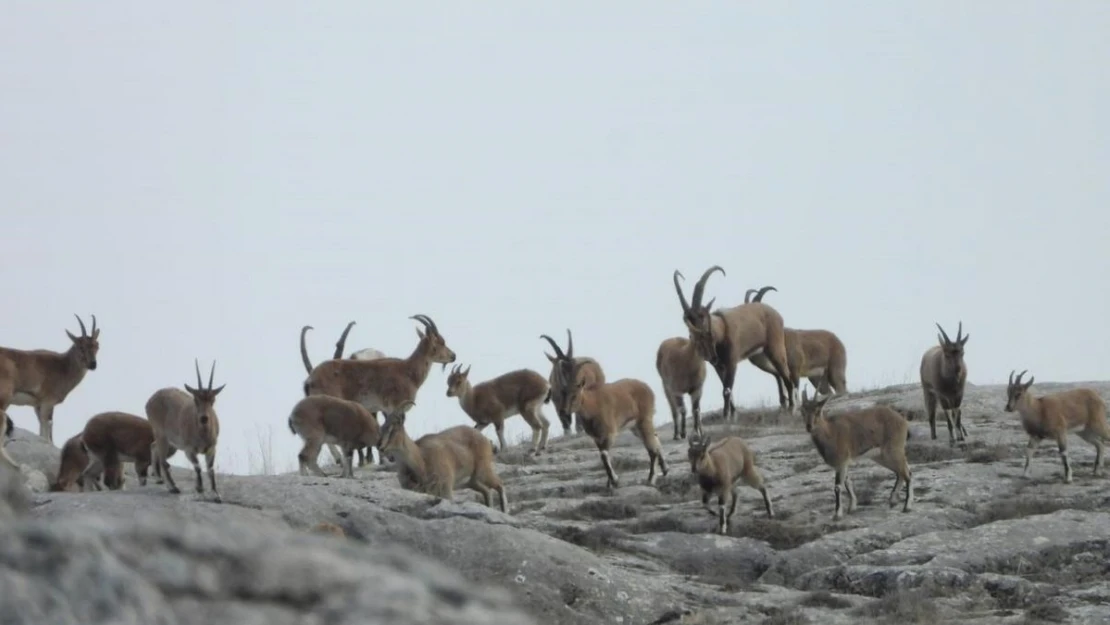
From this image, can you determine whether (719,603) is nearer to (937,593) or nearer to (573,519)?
(937,593)

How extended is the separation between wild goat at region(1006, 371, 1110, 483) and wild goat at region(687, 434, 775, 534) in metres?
3.76

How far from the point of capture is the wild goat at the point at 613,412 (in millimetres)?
21344

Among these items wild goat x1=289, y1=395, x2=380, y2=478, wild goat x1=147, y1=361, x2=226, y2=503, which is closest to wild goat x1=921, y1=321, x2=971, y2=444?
wild goat x1=289, y1=395, x2=380, y2=478

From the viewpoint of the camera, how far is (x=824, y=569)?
636 inches

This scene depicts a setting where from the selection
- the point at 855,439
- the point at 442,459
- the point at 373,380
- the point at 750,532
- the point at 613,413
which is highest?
the point at 373,380

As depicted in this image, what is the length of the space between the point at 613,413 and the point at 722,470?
3676mm

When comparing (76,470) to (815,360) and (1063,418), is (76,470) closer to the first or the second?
(1063,418)

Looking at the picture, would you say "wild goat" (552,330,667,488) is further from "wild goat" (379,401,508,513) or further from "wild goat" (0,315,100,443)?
"wild goat" (0,315,100,443)

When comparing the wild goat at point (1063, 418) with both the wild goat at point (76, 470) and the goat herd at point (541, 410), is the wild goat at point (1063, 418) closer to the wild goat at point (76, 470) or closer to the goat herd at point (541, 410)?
the goat herd at point (541, 410)

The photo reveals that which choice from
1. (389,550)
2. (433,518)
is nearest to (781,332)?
(433,518)

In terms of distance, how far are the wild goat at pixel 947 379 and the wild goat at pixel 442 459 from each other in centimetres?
679

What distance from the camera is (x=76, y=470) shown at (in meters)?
17.9

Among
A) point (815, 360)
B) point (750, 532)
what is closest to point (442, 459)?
point (750, 532)

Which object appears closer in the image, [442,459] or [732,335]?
[442,459]
